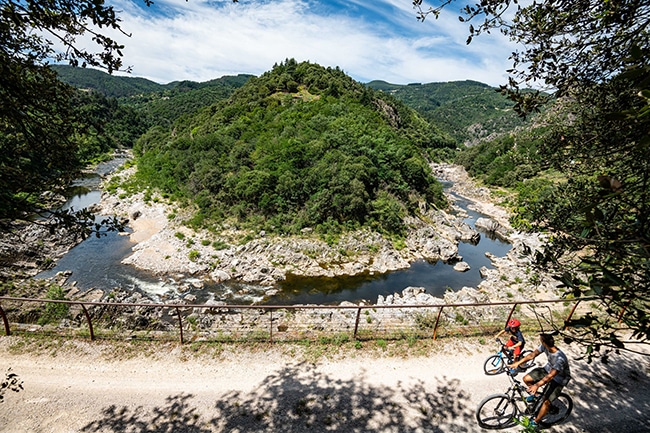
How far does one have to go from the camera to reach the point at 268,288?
65.1 ft

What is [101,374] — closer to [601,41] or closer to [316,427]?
[316,427]

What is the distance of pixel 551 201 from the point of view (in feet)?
16.3

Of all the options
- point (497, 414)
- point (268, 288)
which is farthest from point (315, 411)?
point (268, 288)

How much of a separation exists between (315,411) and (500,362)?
418 centimetres

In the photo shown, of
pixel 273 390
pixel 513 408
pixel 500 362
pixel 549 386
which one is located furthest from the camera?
pixel 500 362

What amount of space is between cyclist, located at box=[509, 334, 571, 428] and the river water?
1294 cm

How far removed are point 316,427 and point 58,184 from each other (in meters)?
5.74

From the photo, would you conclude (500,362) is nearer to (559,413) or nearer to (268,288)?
(559,413)

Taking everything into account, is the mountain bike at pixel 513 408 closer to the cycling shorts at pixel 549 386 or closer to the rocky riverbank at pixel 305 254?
the cycling shorts at pixel 549 386

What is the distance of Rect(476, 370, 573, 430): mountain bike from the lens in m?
5.71

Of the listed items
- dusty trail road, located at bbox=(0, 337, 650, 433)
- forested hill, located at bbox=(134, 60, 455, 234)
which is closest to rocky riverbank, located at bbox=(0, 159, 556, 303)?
forested hill, located at bbox=(134, 60, 455, 234)

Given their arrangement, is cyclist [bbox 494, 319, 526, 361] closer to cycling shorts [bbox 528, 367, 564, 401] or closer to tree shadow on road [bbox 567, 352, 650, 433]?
cycling shorts [bbox 528, 367, 564, 401]

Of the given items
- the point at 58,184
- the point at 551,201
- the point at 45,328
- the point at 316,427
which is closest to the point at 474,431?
the point at 316,427

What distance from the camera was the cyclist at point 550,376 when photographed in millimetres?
5355
